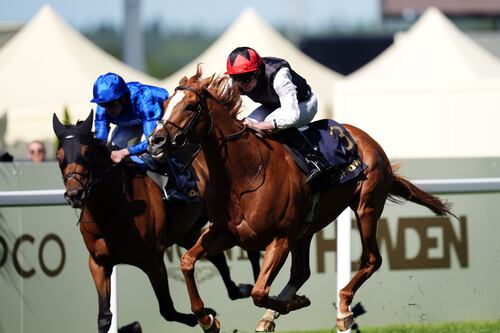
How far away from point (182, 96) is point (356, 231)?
2695 mm

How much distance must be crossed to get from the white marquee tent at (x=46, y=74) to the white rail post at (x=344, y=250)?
21.0 feet

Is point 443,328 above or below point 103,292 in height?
below

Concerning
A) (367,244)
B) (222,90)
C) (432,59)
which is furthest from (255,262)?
(432,59)

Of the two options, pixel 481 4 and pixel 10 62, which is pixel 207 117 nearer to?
pixel 10 62

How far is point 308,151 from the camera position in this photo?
6.62m

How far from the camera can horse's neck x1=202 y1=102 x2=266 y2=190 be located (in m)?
6.12

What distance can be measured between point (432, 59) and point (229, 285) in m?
6.70

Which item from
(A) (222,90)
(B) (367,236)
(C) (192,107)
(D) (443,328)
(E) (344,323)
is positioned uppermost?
(A) (222,90)

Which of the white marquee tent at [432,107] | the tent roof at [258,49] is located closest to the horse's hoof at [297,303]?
the white marquee tent at [432,107]

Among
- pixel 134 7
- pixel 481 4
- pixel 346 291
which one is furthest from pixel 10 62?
pixel 481 4

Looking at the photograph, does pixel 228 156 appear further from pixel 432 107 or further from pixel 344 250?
pixel 432 107

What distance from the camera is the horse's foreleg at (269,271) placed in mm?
6129

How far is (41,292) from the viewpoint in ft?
24.8

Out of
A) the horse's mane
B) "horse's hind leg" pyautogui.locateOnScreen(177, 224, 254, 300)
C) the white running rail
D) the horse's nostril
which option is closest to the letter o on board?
the white running rail
